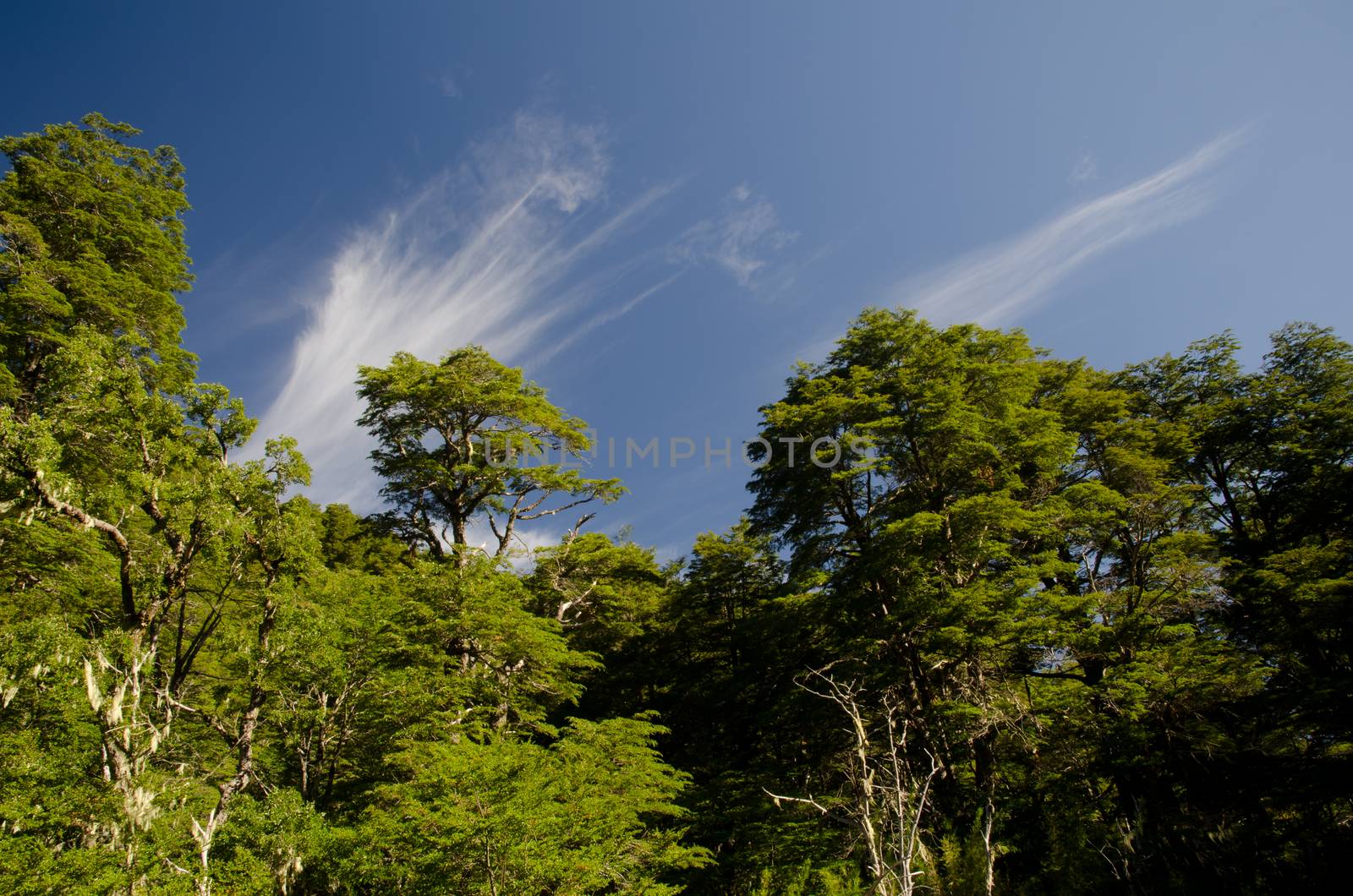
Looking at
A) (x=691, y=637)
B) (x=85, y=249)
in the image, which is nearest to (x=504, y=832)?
(x=691, y=637)

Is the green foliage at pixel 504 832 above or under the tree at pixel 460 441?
under

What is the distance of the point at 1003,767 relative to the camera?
40.0ft

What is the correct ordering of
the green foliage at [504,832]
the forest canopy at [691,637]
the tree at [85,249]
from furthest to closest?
the tree at [85,249], the forest canopy at [691,637], the green foliage at [504,832]

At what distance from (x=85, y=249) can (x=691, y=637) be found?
19989 mm

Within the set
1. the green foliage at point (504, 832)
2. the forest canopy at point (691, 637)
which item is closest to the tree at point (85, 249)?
the forest canopy at point (691, 637)

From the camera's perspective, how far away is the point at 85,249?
1590 centimetres

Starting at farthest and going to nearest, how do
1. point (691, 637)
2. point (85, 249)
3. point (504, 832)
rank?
point (691, 637) → point (85, 249) → point (504, 832)

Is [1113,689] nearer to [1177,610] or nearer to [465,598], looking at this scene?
[1177,610]

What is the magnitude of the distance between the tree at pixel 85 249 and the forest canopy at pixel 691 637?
0.39 feet

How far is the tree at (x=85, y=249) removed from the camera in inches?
552

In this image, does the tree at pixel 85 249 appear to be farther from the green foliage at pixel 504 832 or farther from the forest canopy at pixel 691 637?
the green foliage at pixel 504 832

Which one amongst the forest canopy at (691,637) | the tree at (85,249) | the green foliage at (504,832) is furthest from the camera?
the tree at (85,249)

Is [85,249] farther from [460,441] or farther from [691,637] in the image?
[691,637]

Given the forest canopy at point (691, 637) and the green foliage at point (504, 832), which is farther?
the forest canopy at point (691, 637)
